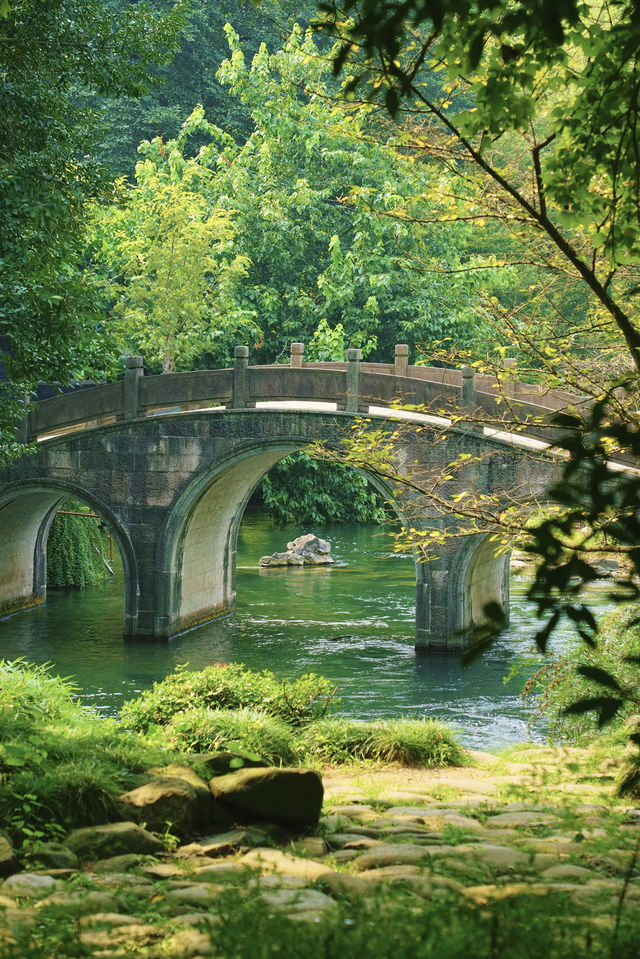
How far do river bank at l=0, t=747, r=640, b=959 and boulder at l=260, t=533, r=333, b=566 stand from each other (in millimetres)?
19058

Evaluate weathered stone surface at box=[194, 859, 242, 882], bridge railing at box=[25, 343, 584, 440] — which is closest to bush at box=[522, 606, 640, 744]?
weathered stone surface at box=[194, 859, 242, 882]

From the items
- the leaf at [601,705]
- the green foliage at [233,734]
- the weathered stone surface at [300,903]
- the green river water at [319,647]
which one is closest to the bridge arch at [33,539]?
the green river water at [319,647]

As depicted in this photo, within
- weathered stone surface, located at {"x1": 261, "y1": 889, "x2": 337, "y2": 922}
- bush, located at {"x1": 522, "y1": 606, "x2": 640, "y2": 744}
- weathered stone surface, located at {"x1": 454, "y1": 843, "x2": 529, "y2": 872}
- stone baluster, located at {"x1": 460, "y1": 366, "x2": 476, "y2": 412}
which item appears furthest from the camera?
stone baluster, located at {"x1": 460, "y1": 366, "x2": 476, "y2": 412}

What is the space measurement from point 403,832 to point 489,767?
128 inches

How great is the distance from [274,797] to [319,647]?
1233 cm

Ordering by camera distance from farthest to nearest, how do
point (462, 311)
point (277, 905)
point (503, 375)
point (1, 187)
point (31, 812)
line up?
point (462, 311)
point (1, 187)
point (503, 375)
point (31, 812)
point (277, 905)

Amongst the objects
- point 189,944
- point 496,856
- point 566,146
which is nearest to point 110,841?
point 189,944

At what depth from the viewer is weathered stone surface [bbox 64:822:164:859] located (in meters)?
5.02

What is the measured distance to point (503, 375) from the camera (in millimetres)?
7598

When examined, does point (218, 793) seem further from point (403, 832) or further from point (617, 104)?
point (617, 104)

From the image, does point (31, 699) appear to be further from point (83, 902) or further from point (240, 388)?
point (240, 388)

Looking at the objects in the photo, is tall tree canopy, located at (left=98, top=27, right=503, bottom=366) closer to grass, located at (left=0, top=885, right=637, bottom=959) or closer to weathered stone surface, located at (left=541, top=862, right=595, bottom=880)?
weathered stone surface, located at (left=541, top=862, right=595, bottom=880)

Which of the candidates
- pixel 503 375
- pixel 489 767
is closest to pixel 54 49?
pixel 503 375

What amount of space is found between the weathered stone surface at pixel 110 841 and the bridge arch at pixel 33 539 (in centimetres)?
1319
